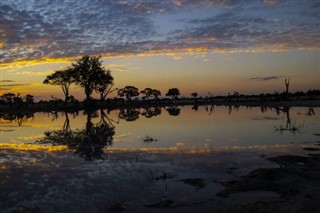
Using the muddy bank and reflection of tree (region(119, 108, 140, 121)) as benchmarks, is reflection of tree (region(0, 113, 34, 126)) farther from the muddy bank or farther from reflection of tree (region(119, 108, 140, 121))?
the muddy bank

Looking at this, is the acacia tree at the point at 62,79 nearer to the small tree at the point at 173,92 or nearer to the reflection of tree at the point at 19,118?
the reflection of tree at the point at 19,118

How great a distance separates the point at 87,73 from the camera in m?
78.7

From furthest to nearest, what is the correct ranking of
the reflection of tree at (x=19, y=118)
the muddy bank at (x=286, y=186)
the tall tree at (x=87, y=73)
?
the tall tree at (x=87, y=73) → the reflection of tree at (x=19, y=118) → the muddy bank at (x=286, y=186)

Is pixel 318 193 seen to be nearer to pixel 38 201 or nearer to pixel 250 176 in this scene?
pixel 250 176

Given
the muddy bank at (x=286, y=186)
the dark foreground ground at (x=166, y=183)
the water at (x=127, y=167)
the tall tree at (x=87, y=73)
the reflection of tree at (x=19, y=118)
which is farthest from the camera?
the tall tree at (x=87, y=73)

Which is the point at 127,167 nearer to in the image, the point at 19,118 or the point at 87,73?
the point at 19,118

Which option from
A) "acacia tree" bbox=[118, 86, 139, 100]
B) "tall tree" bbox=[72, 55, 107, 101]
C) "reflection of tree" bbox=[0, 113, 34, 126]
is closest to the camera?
"reflection of tree" bbox=[0, 113, 34, 126]

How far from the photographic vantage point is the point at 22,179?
38.6 ft

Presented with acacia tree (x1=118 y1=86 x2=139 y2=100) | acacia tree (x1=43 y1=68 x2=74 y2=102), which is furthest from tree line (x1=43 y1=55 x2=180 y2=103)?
acacia tree (x1=118 y1=86 x2=139 y2=100)

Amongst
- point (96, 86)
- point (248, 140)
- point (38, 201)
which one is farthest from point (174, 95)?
point (38, 201)

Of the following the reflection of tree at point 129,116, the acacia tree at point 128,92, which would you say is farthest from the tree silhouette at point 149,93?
the reflection of tree at point 129,116

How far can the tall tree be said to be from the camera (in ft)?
257

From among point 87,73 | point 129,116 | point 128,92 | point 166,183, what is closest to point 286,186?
point 166,183

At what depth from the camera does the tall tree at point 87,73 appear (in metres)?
78.4
